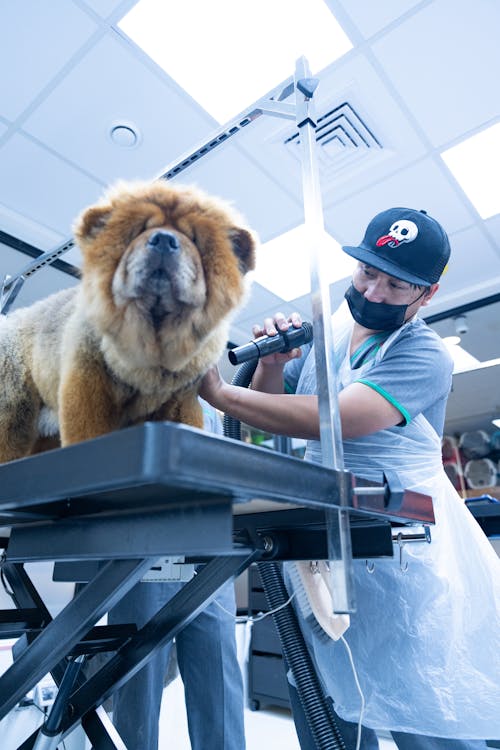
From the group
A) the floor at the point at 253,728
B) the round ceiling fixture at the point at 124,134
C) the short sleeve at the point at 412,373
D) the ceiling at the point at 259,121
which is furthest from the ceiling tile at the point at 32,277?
the short sleeve at the point at 412,373

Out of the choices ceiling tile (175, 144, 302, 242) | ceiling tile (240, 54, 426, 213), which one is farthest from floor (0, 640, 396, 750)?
ceiling tile (240, 54, 426, 213)

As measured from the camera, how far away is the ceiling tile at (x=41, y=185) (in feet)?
9.57

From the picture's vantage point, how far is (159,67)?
95.0 inches

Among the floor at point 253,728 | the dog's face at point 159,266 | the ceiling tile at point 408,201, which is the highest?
the ceiling tile at point 408,201

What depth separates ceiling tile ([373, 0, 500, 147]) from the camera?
7.21ft

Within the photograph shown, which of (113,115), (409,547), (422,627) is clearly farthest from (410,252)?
(113,115)

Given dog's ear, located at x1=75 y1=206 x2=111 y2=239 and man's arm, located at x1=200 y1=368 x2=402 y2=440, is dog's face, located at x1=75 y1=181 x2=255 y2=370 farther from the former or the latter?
man's arm, located at x1=200 y1=368 x2=402 y2=440

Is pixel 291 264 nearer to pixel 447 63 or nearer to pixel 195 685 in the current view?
pixel 447 63

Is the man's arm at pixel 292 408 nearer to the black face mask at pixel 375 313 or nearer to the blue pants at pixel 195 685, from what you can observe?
the black face mask at pixel 375 313

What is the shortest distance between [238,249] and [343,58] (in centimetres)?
209

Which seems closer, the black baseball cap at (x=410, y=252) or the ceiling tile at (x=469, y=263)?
the black baseball cap at (x=410, y=252)

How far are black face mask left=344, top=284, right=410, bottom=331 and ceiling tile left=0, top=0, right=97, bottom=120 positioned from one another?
75.2 inches

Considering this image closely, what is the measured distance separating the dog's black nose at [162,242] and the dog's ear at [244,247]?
14 cm

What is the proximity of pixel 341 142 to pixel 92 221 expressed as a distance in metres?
2.51
